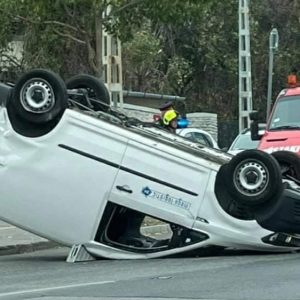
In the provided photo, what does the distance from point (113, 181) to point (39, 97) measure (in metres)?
1.33

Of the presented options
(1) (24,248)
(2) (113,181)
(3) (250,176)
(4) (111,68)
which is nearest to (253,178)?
(3) (250,176)

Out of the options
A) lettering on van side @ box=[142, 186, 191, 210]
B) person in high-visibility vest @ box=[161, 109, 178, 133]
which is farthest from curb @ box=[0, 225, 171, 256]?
person in high-visibility vest @ box=[161, 109, 178, 133]

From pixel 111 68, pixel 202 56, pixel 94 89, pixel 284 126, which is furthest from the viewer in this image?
pixel 202 56

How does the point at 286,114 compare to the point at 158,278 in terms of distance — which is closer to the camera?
the point at 158,278

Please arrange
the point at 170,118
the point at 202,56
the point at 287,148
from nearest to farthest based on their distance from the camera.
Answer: the point at 287,148
the point at 170,118
the point at 202,56

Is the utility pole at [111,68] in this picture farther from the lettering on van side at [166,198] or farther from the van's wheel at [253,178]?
the van's wheel at [253,178]

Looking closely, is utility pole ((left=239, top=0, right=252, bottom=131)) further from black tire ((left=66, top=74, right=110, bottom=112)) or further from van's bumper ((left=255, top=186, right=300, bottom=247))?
van's bumper ((left=255, top=186, right=300, bottom=247))

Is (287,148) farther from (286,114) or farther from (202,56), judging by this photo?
(202,56)

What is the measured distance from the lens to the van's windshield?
631 inches

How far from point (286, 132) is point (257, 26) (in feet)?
87.0

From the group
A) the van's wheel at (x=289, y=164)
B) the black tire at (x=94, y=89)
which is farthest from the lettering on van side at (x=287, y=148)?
the black tire at (x=94, y=89)

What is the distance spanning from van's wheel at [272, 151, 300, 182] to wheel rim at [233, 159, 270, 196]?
0.95m

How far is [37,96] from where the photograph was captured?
11836 millimetres

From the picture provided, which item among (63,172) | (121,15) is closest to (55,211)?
(63,172)
